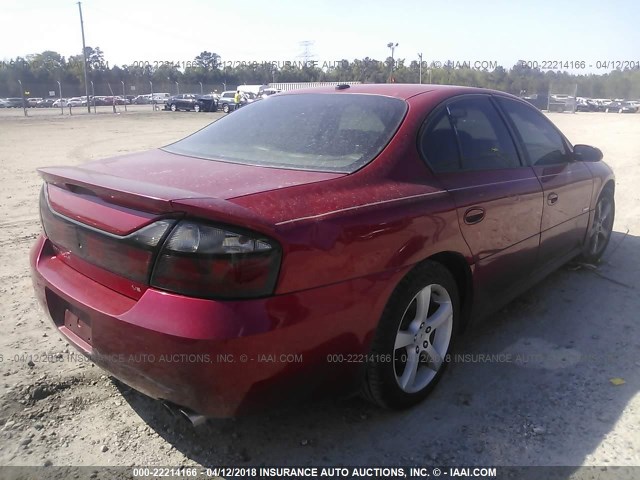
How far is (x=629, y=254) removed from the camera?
515 centimetres

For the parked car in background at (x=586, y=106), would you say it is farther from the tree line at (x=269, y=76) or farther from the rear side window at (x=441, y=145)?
the rear side window at (x=441, y=145)

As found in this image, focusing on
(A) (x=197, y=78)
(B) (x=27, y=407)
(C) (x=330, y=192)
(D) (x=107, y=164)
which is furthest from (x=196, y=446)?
(A) (x=197, y=78)

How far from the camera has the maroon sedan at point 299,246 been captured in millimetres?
1842

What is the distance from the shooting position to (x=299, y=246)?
1.92 m

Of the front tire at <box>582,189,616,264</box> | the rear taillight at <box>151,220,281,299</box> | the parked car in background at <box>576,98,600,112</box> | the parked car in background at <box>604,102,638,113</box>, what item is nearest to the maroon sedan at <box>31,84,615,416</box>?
the rear taillight at <box>151,220,281,299</box>

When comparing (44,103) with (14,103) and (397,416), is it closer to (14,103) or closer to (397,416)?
(14,103)

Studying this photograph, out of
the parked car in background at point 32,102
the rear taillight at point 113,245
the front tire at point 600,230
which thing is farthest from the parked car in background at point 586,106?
the rear taillight at point 113,245

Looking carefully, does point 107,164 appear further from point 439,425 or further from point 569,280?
point 569,280

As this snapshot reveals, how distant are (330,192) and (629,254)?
4.26 meters

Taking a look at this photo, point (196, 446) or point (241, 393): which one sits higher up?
point (241, 393)

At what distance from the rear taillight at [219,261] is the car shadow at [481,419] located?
0.55 meters

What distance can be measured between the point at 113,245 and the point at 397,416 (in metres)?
1.58

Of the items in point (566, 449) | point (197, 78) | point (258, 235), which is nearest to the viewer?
point (258, 235)

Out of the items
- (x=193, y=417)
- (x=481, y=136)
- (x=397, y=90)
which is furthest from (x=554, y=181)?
(x=193, y=417)
